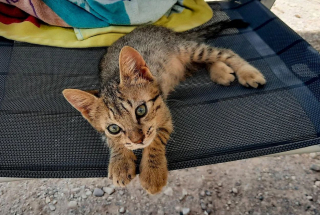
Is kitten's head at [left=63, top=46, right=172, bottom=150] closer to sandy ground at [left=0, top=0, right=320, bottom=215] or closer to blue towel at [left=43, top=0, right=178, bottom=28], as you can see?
sandy ground at [left=0, top=0, right=320, bottom=215]

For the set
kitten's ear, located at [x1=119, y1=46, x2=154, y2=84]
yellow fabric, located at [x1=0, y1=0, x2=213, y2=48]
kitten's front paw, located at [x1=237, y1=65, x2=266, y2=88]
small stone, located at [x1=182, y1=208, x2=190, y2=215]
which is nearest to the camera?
kitten's ear, located at [x1=119, y1=46, x2=154, y2=84]

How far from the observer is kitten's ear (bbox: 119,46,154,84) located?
3.79ft

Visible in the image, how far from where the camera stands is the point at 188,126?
136 cm

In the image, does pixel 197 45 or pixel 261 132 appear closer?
pixel 261 132

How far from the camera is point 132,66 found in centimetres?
123

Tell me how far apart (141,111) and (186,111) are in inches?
11.5

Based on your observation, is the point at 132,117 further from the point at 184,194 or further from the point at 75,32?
the point at 75,32

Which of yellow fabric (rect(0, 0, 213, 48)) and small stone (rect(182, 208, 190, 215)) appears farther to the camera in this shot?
yellow fabric (rect(0, 0, 213, 48))

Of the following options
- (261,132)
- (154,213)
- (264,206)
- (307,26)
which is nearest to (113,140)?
(261,132)

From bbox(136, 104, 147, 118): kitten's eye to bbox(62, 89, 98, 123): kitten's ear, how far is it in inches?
7.7

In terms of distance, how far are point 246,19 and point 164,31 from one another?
0.64 metres

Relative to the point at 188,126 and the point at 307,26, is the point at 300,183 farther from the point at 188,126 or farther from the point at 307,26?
the point at 307,26

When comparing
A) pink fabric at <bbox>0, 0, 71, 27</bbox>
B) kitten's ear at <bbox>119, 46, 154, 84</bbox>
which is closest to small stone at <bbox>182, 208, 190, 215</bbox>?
kitten's ear at <bbox>119, 46, 154, 84</bbox>

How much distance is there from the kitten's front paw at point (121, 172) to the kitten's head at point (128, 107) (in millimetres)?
88
